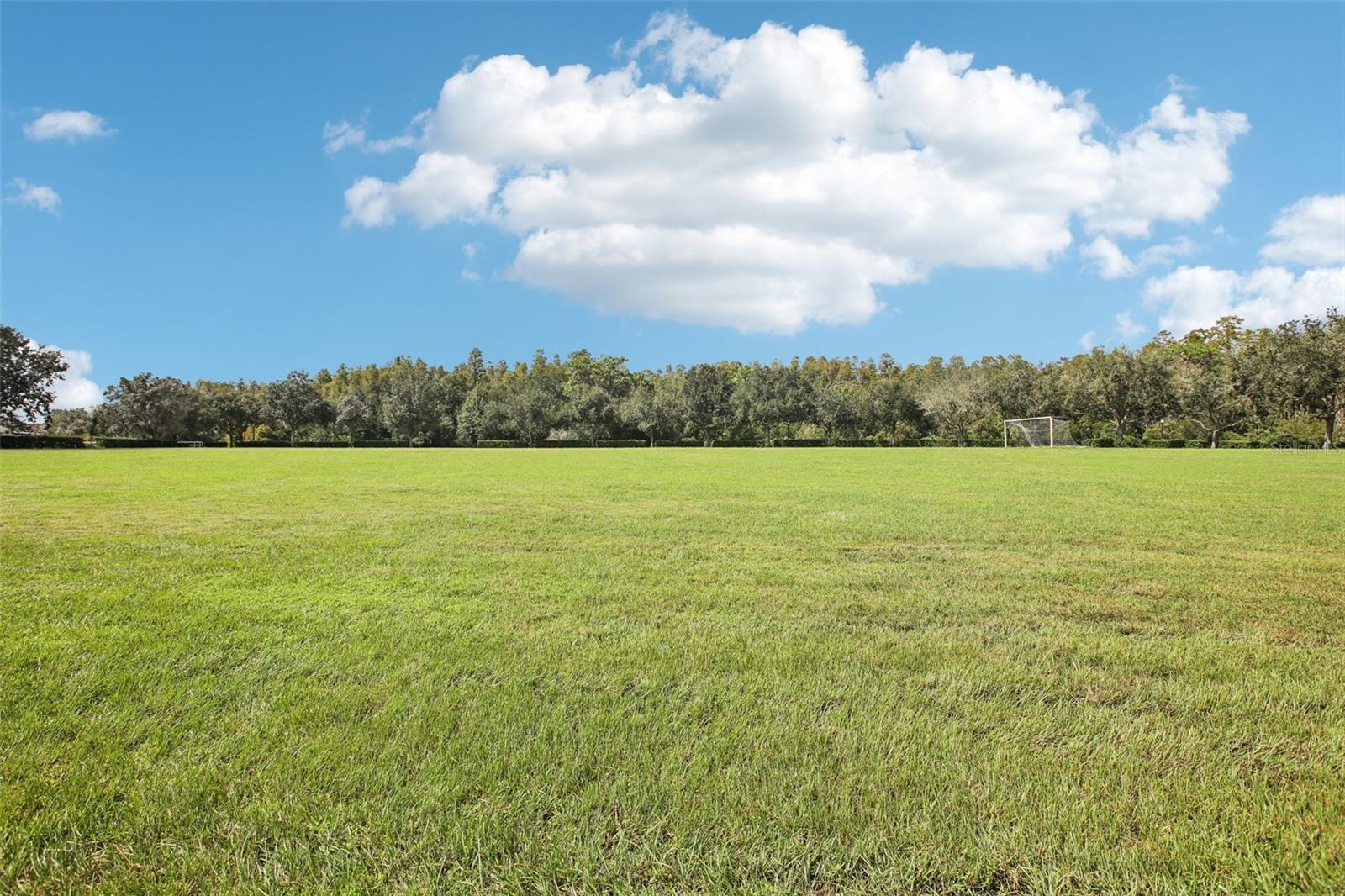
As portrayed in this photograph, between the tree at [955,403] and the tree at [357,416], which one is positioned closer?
the tree at [955,403]

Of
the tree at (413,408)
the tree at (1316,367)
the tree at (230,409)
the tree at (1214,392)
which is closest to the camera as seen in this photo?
the tree at (1316,367)

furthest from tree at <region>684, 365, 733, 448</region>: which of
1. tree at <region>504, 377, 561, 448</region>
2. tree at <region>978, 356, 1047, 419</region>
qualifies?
tree at <region>978, 356, 1047, 419</region>

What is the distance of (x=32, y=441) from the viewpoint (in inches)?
2068

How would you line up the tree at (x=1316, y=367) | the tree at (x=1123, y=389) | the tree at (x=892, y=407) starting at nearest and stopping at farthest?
the tree at (x=1316, y=367) < the tree at (x=1123, y=389) < the tree at (x=892, y=407)

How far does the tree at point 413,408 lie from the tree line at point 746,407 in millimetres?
143

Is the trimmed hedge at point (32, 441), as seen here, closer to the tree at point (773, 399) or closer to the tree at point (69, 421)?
the tree at point (69, 421)

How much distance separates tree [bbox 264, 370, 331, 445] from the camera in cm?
7919

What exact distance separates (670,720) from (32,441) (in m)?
69.7

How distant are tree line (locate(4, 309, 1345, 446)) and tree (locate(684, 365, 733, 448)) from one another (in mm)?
148

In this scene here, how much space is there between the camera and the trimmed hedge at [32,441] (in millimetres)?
52125

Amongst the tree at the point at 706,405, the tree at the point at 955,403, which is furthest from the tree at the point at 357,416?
the tree at the point at 955,403

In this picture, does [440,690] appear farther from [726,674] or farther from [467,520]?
[467,520]

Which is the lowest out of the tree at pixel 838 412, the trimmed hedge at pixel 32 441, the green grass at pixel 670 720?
the green grass at pixel 670 720

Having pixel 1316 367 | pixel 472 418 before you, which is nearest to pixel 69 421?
pixel 472 418
